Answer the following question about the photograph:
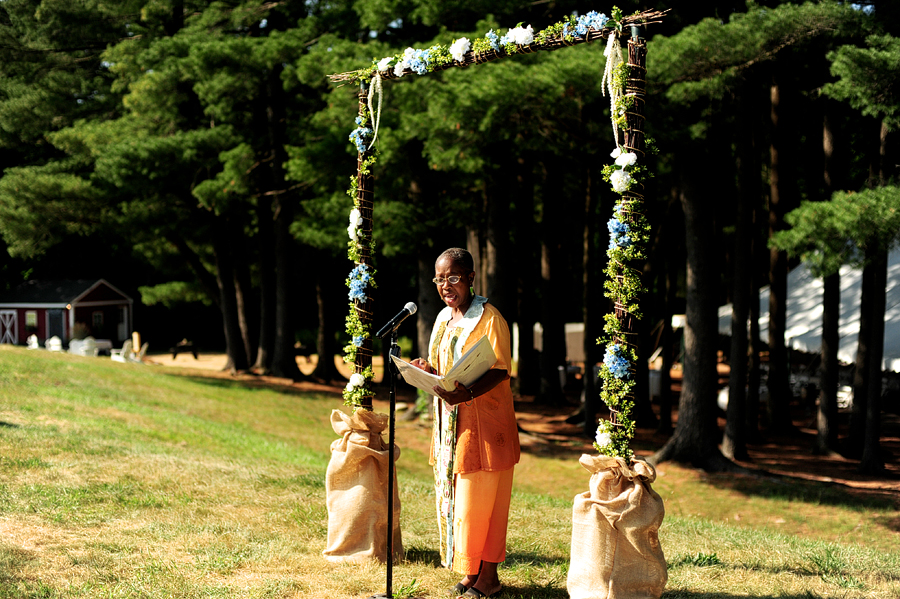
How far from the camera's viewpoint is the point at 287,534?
6.07 m

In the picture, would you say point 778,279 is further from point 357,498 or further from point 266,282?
point 266,282

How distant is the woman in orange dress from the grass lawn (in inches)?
15.5

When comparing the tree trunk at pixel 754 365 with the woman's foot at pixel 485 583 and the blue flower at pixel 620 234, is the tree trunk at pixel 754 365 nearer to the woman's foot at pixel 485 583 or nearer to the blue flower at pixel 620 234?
the blue flower at pixel 620 234

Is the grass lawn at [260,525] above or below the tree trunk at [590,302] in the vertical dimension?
below

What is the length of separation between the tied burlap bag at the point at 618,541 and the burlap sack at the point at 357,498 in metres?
1.51

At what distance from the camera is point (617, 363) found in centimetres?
443

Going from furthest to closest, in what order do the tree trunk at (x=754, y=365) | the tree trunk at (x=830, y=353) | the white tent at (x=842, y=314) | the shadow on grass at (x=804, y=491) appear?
the tree trunk at (x=754, y=365) → the white tent at (x=842, y=314) → the tree trunk at (x=830, y=353) → the shadow on grass at (x=804, y=491)

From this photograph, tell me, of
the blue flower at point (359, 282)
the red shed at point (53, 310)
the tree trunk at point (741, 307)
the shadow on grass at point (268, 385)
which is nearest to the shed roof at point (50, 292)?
the red shed at point (53, 310)

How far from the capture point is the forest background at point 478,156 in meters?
10.3

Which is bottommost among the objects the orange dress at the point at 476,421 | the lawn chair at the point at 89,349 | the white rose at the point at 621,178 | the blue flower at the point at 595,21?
the lawn chair at the point at 89,349

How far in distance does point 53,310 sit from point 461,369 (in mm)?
35215

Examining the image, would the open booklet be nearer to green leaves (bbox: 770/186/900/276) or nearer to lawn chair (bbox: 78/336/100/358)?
green leaves (bbox: 770/186/900/276)

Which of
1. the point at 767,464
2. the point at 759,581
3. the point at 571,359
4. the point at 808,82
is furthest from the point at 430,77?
the point at 571,359

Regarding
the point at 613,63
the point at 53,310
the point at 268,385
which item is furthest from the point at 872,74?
the point at 53,310
